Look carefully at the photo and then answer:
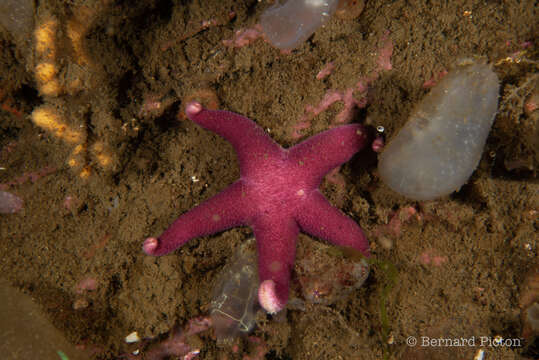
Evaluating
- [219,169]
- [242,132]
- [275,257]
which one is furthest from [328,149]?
[219,169]

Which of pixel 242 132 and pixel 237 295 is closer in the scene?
pixel 242 132

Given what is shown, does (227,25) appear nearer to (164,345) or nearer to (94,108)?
(94,108)

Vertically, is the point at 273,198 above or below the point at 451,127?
below

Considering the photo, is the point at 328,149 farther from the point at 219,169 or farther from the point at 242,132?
the point at 219,169

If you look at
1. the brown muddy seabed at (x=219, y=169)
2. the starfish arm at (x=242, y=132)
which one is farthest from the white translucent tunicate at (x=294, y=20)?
the starfish arm at (x=242, y=132)

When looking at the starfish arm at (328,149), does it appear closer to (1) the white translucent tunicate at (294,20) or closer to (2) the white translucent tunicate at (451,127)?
(2) the white translucent tunicate at (451,127)

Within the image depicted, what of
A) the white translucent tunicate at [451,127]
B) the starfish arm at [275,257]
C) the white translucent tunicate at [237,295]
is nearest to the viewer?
the white translucent tunicate at [451,127]

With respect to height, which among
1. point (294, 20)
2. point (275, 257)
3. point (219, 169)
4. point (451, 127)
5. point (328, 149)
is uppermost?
point (294, 20)
